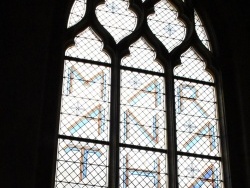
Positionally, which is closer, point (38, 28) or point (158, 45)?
point (38, 28)

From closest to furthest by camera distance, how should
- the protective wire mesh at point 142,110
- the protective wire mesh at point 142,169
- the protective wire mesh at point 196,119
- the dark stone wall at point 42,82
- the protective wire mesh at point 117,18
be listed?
the dark stone wall at point 42,82 → the protective wire mesh at point 142,169 → the protective wire mesh at point 142,110 → the protective wire mesh at point 196,119 → the protective wire mesh at point 117,18

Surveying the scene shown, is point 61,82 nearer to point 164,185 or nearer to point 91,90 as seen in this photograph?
point 91,90

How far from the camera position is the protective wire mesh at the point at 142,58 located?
7602 millimetres

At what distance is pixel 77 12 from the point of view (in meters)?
7.72

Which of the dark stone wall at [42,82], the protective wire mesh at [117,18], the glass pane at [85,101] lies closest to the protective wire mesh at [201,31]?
the dark stone wall at [42,82]

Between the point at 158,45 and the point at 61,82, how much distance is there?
4.14 feet

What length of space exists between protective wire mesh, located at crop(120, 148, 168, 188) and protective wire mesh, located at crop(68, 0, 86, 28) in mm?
1562

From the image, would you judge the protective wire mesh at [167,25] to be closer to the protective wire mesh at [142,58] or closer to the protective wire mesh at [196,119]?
the protective wire mesh at [142,58]

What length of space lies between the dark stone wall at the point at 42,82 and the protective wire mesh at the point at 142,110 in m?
0.71

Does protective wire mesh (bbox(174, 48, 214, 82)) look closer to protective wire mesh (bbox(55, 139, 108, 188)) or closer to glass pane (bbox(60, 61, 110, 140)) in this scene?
glass pane (bbox(60, 61, 110, 140))

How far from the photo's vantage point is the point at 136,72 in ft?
24.8

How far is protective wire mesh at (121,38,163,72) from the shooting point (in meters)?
7.60

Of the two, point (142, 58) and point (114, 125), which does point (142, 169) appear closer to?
point (114, 125)

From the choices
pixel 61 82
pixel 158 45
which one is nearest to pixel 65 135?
pixel 61 82
